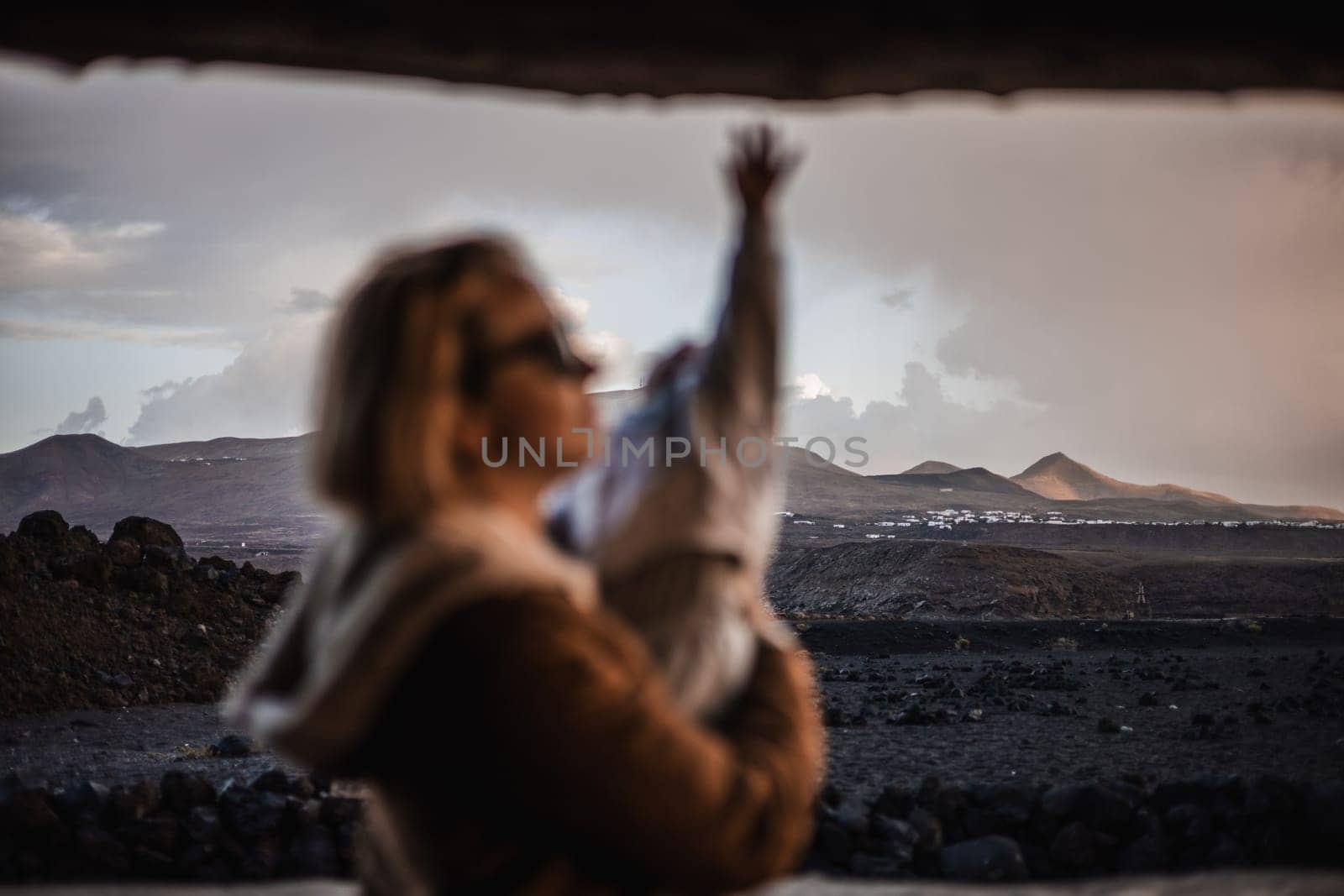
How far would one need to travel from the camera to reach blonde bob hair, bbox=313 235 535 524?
1.46 m

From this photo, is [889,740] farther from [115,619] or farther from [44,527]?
[44,527]

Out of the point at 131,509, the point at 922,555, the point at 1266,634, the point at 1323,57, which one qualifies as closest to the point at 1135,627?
the point at 1266,634

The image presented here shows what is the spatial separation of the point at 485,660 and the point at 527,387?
1.37ft

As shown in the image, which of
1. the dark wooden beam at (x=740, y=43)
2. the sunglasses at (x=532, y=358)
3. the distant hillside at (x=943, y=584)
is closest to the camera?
the sunglasses at (x=532, y=358)

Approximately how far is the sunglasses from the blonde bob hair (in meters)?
0.02

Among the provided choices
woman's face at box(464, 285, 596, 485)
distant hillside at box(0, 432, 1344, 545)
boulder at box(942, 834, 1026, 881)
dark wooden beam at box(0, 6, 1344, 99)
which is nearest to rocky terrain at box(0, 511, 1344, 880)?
boulder at box(942, 834, 1026, 881)

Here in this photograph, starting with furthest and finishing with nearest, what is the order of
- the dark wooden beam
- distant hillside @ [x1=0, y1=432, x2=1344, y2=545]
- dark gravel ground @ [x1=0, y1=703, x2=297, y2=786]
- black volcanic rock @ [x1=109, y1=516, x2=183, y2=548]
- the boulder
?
distant hillside @ [x1=0, y1=432, x2=1344, y2=545] < black volcanic rock @ [x1=109, y1=516, x2=183, y2=548] < dark gravel ground @ [x1=0, y1=703, x2=297, y2=786] < the boulder < the dark wooden beam

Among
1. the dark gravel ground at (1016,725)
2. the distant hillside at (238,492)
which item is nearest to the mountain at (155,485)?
the distant hillside at (238,492)

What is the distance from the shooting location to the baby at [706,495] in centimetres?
169

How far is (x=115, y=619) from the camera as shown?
49.9 ft

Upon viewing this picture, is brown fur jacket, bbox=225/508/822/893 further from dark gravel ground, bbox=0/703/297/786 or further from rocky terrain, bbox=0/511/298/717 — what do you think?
rocky terrain, bbox=0/511/298/717

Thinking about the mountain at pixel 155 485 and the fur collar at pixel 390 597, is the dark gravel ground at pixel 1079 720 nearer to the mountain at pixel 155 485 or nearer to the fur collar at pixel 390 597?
the fur collar at pixel 390 597

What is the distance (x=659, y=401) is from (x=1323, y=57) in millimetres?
1510

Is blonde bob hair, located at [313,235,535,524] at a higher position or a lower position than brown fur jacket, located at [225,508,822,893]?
higher
